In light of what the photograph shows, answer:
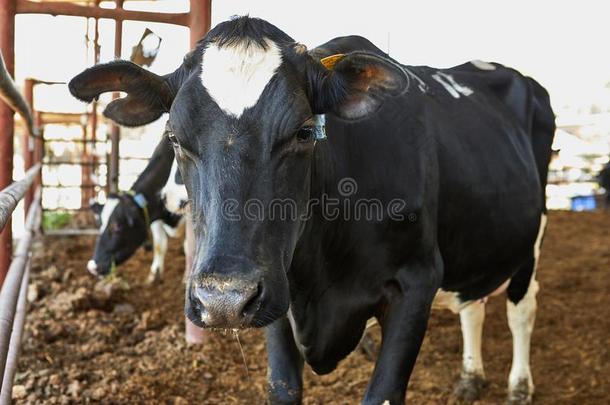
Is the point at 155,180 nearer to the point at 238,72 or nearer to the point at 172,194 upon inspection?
the point at 172,194

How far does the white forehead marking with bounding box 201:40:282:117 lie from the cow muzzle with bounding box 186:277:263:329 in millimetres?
547

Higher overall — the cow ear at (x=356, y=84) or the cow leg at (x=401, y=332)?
the cow ear at (x=356, y=84)

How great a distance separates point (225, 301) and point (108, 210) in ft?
21.6

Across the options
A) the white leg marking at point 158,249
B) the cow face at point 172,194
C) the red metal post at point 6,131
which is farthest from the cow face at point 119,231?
the red metal post at point 6,131

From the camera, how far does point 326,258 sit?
2912 millimetres

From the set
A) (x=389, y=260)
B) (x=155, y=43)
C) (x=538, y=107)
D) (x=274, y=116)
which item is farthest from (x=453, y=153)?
(x=155, y=43)

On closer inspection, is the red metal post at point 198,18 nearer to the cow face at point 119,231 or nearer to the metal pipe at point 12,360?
the metal pipe at point 12,360

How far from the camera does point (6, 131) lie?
3.67m

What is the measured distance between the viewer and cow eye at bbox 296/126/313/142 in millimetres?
2383

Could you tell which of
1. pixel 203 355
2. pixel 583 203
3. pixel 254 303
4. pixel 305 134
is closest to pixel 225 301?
pixel 254 303

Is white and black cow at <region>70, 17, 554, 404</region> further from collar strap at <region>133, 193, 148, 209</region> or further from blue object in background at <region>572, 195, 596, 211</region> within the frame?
blue object in background at <region>572, 195, 596, 211</region>

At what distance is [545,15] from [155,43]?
25628 mm

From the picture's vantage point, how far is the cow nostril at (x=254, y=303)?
80.0 inches

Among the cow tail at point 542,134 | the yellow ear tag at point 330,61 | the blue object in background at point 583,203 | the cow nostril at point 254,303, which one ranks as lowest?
the blue object in background at point 583,203
